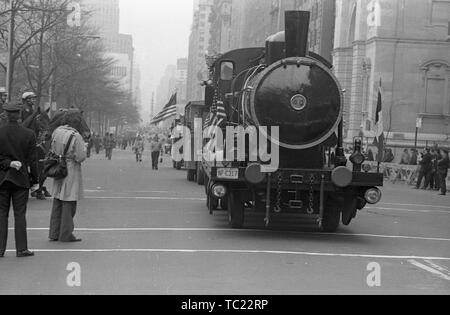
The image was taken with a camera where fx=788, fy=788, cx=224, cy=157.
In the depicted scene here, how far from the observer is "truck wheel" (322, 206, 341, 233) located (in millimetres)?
13578

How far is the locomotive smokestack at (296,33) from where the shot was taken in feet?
42.6

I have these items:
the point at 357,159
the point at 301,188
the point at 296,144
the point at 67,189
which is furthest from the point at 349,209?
the point at 67,189

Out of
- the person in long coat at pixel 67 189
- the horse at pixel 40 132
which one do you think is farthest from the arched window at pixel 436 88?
the person in long coat at pixel 67 189

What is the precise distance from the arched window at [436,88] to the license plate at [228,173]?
134ft

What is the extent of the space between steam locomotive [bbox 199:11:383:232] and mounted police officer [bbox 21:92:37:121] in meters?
4.07

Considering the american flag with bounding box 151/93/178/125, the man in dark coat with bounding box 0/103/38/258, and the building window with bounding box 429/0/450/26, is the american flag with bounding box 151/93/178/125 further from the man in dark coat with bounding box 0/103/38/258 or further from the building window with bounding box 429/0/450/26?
the man in dark coat with bounding box 0/103/38/258

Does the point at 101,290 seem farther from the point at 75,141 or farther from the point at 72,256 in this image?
the point at 75,141

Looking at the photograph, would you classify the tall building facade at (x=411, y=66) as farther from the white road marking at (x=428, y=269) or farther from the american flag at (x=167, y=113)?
the white road marking at (x=428, y=269)

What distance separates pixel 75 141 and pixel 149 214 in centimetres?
439

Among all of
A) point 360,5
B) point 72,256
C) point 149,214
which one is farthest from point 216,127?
point 360,5

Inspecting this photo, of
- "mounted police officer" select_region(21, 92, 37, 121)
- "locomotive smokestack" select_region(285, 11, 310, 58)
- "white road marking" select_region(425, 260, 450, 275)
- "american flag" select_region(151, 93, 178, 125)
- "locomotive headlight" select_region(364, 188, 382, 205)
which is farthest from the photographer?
"american flag" select_region(151, 93, 178, 125)

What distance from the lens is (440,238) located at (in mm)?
13922

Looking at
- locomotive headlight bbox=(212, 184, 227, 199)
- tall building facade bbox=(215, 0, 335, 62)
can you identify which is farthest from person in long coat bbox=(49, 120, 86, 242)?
tall building facade bbox=(215, 0, 335, 62)

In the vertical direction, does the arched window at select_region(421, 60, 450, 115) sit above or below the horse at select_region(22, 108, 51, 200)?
above
